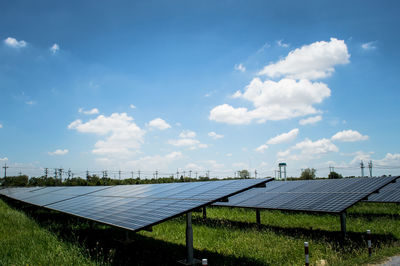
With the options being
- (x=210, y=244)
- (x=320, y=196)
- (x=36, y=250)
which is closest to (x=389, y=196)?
(x=320, y=196)

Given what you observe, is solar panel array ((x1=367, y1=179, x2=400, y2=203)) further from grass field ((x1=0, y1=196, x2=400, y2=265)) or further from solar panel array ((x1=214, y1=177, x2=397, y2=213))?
solar panel array ((x1=214, y1=177, x2=397, y2=213))

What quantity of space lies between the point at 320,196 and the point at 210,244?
6.53 metres

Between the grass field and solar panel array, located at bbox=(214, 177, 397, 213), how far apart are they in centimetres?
123

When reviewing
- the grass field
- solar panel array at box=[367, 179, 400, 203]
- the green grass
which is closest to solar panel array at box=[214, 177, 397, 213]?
the grass field

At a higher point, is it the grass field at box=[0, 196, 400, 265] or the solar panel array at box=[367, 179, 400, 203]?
the solar panel array at box=[367, 179, 400, 203]

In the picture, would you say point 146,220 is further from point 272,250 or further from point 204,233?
point 204,233

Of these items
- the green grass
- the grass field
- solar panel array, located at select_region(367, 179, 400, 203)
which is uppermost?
solar panel array, located at select_region(367, 179, 400, 203)

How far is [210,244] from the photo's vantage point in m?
11.2

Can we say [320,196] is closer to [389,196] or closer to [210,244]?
[210,244]

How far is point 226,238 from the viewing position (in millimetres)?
11922

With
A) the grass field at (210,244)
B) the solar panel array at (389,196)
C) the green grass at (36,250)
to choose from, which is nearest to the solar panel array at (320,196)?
the grass field at (210,244)

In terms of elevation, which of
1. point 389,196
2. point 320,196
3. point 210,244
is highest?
point 320,196

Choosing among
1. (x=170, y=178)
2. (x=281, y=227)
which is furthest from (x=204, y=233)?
(x=170, y=178)

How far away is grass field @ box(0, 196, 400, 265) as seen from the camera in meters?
8.79
